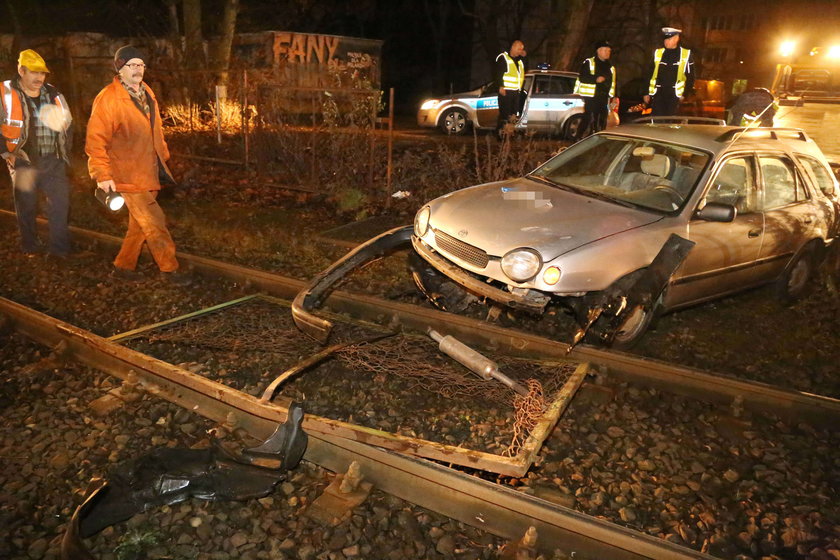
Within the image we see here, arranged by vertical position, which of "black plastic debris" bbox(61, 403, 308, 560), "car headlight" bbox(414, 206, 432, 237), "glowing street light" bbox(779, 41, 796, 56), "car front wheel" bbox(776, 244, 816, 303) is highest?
"glowing street light" bbox(779, 41, 796, 56)

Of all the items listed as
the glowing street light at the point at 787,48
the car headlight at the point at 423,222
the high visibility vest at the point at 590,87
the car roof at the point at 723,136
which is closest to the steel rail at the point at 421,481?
the car headlight at the point at 423,222

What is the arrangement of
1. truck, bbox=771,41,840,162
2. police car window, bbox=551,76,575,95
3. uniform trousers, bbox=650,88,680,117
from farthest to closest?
police car window, bbox=551,76,575,95 < truck, bbox=771,41,840,162 < uniform trousers, bbox=650,88,680,117

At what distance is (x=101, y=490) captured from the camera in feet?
10.2

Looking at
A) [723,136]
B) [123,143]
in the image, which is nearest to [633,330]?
[723,136]

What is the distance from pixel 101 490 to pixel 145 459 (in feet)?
1.01

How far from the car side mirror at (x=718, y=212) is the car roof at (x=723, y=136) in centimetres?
62

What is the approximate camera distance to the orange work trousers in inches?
236

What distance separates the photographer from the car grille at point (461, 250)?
4.60 metres

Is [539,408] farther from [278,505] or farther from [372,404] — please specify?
[278,505]

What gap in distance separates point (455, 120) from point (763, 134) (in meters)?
11.3

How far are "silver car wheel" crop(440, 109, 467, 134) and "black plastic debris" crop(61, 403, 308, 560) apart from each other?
1379cm

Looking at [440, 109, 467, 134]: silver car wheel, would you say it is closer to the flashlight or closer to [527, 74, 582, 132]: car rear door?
[527, 74, 582, 132]: car rear door

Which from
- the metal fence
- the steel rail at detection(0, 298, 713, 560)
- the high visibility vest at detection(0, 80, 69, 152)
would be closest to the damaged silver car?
the steel rail at detection(0, 298, 713, 560)

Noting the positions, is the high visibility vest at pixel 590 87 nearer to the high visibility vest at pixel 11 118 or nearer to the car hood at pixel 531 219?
the car hood at pixel 531 219
